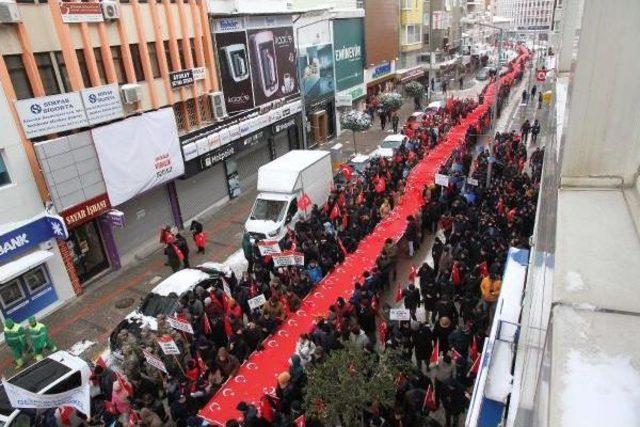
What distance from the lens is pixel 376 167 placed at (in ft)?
67.8

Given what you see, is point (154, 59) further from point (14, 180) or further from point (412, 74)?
point (412, 74)

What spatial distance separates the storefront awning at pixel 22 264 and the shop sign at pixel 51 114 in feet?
11.2

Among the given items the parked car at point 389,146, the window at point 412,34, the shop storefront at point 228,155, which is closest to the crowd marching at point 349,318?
the shop storefront at point 228,155

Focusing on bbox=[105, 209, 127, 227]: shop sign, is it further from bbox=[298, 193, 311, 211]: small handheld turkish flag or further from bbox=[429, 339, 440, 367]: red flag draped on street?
bbox=[429, 339, 440, 367]: red flag draped on street

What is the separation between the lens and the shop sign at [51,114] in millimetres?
13258

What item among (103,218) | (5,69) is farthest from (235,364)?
(5,69)

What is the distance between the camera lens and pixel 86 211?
595 inches

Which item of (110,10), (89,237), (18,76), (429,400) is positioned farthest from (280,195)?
(429,400)

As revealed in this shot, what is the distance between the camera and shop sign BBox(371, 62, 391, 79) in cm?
3900

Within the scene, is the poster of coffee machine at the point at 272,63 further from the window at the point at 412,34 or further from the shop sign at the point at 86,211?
the window at the point at 412,34

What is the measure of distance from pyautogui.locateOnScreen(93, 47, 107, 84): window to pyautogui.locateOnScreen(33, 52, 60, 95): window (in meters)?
1.69

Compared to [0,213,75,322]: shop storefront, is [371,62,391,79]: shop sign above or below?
above

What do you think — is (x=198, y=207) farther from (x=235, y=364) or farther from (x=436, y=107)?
(x=436, y=107)

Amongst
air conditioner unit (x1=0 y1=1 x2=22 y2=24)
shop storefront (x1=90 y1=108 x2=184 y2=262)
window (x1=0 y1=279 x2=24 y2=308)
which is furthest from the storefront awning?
air conditioner unit (x1=0 y1=1 x2=22 y2=24)
